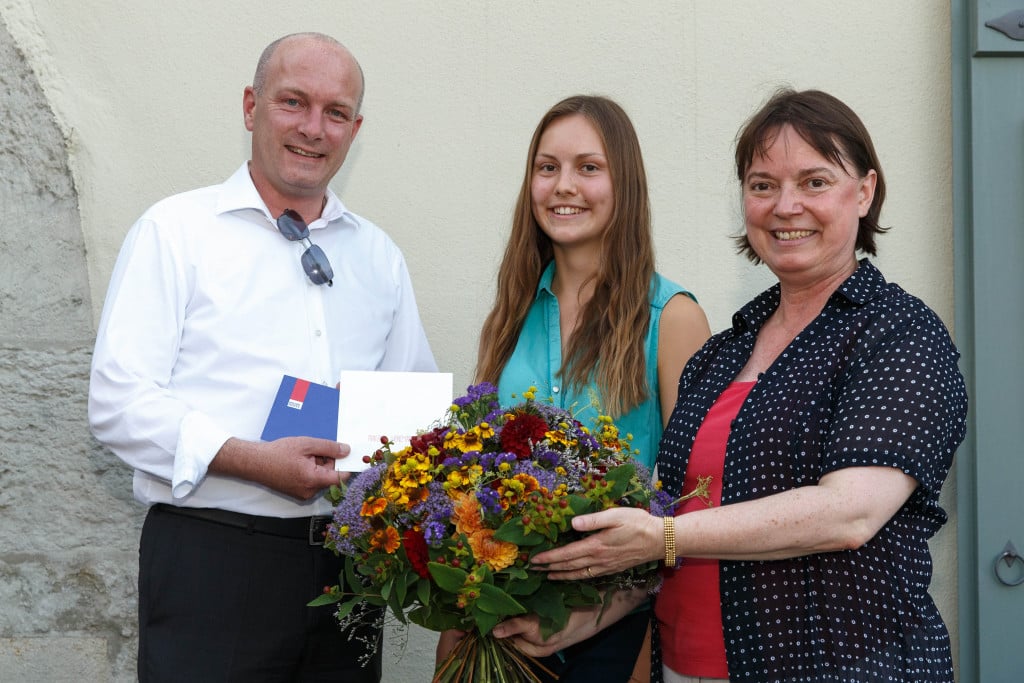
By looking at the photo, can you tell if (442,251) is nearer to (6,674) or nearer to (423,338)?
(423,338)

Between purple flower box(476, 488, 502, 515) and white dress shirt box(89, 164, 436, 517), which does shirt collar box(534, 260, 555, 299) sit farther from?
purple flower box(476, 488, 502, 515)

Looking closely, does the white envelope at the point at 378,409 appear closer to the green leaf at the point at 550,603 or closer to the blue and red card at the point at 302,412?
the blue and red card at the point at 302,412

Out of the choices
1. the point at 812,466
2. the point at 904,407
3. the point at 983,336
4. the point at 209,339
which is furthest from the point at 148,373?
the point at 983,336

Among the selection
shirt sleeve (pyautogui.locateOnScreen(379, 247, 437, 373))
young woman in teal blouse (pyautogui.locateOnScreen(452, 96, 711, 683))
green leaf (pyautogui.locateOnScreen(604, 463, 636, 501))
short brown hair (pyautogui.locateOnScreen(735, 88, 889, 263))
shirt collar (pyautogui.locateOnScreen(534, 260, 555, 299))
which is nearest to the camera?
green leaf (pyautogui.locateOnScreen(604, 463, 636, 501))

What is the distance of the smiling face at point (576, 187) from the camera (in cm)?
292

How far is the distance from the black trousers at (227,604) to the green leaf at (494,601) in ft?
2.83

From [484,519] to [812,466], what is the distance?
691 mm

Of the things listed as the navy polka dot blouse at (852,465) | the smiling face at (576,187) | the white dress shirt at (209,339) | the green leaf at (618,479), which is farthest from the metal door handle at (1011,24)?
the green leaf at (618,479)

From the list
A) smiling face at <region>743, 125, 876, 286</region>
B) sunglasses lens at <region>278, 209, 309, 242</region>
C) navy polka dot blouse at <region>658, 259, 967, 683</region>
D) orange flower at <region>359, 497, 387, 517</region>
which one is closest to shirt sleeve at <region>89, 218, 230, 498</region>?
sunglasses lens at <region>278, 209, 309, 242</region>

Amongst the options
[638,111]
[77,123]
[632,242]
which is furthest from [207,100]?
[632,242]

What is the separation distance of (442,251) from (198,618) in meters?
1.79

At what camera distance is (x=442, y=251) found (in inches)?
162

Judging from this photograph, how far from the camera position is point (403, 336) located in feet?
11.1

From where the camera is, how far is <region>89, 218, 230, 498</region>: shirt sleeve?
276 cm
